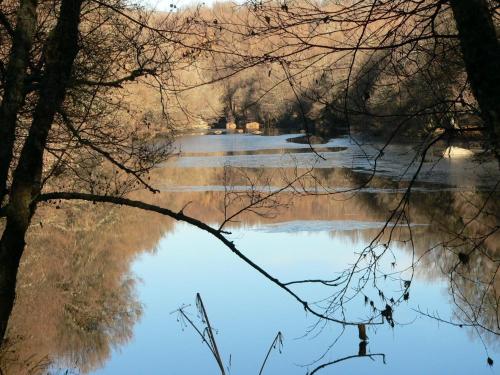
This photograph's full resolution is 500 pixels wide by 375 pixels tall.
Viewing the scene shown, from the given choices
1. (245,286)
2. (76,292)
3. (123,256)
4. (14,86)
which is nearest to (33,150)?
(14,86)

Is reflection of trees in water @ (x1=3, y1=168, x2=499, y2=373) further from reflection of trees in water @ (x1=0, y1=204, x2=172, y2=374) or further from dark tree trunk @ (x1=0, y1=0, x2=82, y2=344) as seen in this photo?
dark tree trunk @ (x1=0, y1=0, x2=82, y2=344)

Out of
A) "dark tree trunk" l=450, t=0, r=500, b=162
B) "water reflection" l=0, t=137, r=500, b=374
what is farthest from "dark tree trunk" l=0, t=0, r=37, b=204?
"dark tree trunk" l=450, t=0, r=500, b=162

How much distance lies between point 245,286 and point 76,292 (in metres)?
2.10

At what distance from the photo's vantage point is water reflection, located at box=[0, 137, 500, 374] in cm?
614

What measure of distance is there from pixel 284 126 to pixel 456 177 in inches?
1185

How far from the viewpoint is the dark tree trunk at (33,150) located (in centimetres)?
254

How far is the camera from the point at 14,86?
2461 mm

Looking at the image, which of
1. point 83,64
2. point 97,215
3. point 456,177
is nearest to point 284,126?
point 456,177

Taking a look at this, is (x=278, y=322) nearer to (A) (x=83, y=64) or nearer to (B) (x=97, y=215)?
(A) (x=83, y=64)

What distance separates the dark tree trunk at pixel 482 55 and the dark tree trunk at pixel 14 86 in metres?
1.55

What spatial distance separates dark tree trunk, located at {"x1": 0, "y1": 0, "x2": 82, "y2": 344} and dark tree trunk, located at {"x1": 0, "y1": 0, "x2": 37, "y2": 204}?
75mm

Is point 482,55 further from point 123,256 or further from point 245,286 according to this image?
point 123,256

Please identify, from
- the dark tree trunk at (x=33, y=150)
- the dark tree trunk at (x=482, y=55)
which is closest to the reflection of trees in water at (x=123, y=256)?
the dark tree trunk at (x=33, y=150)

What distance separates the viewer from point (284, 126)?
45.4 meters
